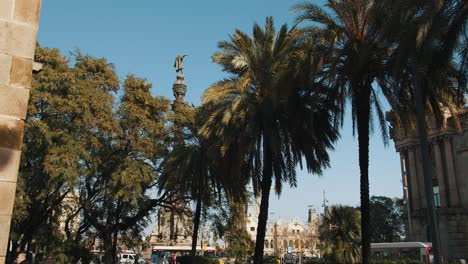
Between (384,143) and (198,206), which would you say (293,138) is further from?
(198,206)

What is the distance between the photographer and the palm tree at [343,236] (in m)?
27.1

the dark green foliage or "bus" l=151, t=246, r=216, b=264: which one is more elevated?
the dark green foliage

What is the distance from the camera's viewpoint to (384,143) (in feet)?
65.0

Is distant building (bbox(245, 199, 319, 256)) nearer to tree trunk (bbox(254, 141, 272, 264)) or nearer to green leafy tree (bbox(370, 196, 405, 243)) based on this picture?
green leafy tree (bbox(370, 196, 405, 243))

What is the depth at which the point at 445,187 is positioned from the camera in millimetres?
52250

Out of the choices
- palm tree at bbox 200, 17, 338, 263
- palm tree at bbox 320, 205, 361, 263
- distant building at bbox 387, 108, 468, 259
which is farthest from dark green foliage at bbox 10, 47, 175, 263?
distant building at bbox 387, 108, 468, 259

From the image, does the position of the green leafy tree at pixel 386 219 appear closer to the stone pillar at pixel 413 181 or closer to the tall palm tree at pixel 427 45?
the stone pillar at pixel 413 181

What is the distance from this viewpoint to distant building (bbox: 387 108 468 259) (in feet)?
162

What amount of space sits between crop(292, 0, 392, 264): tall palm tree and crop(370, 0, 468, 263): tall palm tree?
83 cm

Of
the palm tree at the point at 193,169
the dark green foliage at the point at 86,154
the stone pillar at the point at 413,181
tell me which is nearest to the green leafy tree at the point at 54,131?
the dark green foliage at the point at 86,154

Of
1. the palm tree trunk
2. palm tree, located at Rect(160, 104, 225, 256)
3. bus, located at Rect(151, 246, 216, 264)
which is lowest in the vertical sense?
bus, located at Rect(151, 246, 216, 264)

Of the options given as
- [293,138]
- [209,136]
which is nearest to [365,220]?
[293,138]

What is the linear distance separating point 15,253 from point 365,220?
1009 inches

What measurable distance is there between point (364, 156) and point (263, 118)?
5.51m
